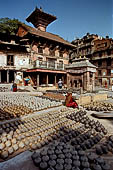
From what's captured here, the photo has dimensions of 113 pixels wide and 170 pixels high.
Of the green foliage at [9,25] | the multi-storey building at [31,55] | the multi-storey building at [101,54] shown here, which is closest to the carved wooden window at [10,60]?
the multi-storey building at [31,55]

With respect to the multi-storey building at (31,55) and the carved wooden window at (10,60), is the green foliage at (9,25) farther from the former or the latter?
the carved wooden window at (10,60)

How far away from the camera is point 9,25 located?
22.6m

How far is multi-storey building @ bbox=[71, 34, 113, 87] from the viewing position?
3000cm

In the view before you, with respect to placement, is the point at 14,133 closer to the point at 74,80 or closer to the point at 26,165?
the point at 26,165

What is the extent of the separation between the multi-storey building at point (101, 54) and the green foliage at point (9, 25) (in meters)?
20.7

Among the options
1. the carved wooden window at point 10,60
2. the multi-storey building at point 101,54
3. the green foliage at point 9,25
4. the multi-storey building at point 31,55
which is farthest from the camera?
the multi-storey building at point 101,54

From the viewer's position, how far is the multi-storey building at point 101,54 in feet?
98.4

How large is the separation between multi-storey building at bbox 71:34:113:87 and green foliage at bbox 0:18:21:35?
20.7 m

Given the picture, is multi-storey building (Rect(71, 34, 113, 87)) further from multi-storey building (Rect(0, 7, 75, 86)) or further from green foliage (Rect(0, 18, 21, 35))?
green foliage (Rect(0, 18, 21, 35))

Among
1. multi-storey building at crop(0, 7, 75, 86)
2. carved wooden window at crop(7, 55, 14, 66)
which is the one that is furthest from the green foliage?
carved wooden window at crop(7, 55, 14, 66)

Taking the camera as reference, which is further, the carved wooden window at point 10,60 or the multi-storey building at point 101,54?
the multi-storey building at point 101,54

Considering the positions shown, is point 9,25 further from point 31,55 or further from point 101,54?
point 101,54

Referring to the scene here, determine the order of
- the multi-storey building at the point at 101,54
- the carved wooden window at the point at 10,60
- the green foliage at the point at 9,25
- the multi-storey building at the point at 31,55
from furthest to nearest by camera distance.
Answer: the multi-storey building at the point at 101,54, the green foliage at the point at 9,25, the carved wooden window at the point at 10,60, the multi-storey building at the point at 31,55

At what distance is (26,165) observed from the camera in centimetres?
229
